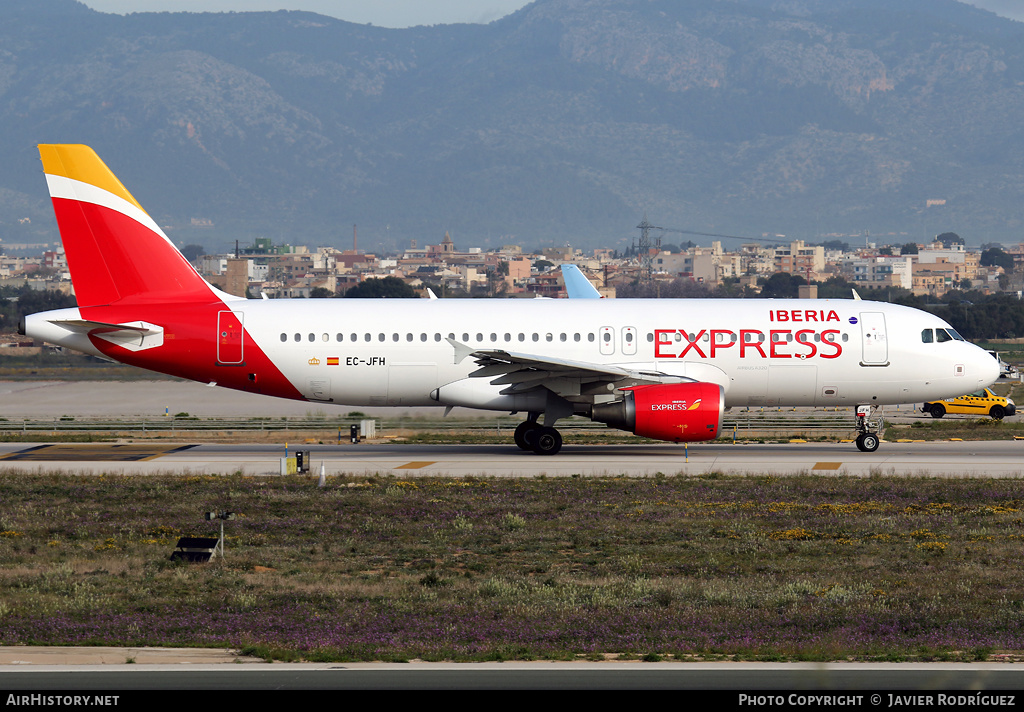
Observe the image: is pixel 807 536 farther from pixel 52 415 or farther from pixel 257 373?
pixel 52 415

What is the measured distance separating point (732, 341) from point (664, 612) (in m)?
18.4

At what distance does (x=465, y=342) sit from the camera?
32812mm

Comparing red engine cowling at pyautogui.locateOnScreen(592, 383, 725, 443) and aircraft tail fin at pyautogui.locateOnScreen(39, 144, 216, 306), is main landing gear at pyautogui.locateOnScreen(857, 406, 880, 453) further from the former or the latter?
aircraft tail fin at pyautogui.locateOnScreen(39, 144, 216, 306)

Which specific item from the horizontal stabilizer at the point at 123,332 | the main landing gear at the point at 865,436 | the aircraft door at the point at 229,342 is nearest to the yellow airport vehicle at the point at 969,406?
the main landing gear at the point at 865,436

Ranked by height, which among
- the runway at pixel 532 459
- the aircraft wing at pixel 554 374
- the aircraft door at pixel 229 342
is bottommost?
the runway at pixel 532 459

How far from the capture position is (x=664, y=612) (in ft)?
49.7

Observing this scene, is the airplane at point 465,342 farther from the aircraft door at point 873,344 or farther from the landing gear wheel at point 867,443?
the landing gear wheel at point 867,443

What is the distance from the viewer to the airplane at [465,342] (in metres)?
32.0

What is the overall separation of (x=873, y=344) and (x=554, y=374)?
931 centimetres

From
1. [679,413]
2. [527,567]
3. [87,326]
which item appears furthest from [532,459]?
[527,567]

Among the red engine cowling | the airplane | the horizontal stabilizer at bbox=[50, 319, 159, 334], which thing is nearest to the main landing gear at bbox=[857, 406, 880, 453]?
the airplane

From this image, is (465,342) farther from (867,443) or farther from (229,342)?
(867,443)

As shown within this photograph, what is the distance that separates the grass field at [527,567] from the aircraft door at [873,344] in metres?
6.23
